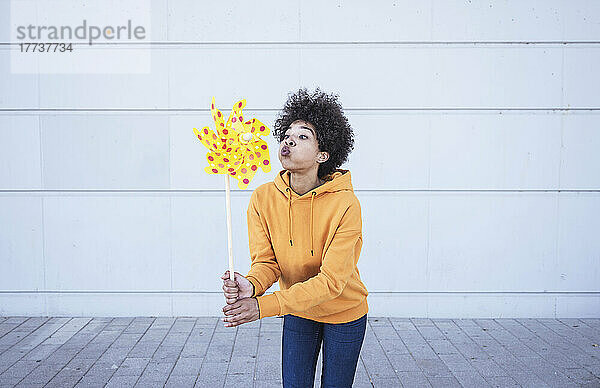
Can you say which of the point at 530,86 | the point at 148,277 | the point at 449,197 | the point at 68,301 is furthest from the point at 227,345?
the point at 530,86

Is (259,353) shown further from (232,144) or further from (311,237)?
(232,144)

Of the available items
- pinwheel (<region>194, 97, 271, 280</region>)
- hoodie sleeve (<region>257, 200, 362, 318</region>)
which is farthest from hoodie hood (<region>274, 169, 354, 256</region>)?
pinwheel (<region>194, 97, 271, 280</region>)

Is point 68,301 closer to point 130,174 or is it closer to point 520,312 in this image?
point 130,174

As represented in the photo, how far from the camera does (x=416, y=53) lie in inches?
205

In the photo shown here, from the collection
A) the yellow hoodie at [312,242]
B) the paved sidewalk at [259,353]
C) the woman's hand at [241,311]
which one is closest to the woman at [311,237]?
the yellow hoodie at [312,242]

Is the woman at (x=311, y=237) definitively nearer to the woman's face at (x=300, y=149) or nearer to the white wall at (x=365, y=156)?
the woman's face at (x=300, y=149)

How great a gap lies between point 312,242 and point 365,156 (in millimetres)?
2826

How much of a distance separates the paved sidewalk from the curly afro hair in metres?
1.98

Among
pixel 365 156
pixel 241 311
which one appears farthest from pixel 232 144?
pixel 365 156

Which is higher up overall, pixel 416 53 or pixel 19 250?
pixel 416 53

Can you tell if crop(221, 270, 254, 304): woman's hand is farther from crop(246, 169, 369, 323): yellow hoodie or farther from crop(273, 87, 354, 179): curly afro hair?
crop(273, 87, 354, 179): curly afro hair

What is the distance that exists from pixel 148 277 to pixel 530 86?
4.05m

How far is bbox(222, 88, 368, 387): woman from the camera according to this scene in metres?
2.52

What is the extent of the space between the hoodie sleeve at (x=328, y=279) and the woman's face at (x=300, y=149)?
28 centimetres
